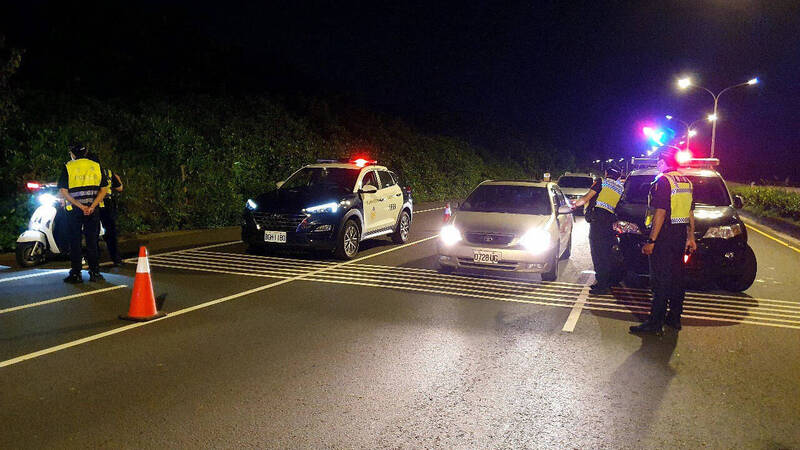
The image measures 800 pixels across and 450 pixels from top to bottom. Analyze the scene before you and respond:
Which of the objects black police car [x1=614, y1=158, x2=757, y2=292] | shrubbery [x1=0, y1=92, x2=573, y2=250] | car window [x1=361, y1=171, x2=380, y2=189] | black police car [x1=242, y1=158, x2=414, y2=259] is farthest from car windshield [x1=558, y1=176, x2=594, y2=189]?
black police car [x1=614, y1=158, x2=757, y2=292]

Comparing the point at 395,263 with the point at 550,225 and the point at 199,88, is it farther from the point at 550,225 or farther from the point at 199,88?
the point at 199,88

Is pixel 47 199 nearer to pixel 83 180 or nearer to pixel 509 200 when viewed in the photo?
pixel 83 180

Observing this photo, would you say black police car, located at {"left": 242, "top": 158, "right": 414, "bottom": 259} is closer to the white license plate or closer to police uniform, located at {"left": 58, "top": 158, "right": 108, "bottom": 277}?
the white license plate

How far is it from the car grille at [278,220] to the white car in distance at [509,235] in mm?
2732

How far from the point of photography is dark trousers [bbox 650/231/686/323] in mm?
6676

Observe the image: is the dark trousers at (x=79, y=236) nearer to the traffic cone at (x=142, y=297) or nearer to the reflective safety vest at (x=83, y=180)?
the reflective safety vest at (x=83, y=180)

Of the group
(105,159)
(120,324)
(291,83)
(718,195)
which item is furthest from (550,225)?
(291,83)

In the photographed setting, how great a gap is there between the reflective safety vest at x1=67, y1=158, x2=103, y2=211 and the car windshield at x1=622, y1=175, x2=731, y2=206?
784 centimetres

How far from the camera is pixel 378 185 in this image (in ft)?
42.8

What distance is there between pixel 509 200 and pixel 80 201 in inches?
261

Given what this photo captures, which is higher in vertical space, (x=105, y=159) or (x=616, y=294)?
(x=105, y=159)

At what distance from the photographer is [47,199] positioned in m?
10.4

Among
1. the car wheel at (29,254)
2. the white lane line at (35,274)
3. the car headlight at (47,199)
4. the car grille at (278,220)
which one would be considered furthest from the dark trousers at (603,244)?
the car wheel at (29,254)

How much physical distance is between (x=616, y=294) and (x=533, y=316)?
2018mm
